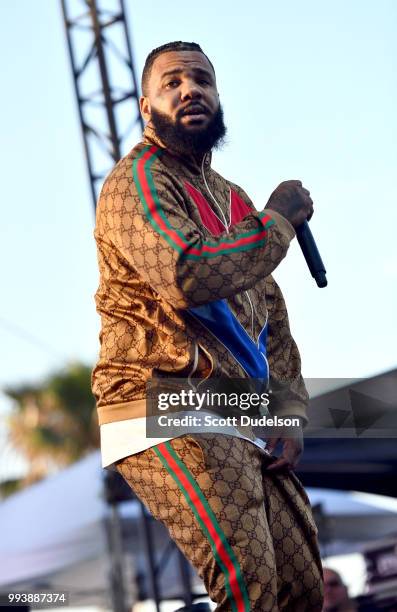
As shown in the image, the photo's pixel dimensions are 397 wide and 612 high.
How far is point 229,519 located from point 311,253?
70cm

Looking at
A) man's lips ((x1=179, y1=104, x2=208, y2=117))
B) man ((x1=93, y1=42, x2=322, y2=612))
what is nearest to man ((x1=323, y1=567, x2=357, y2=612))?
man ((x1=93, y1=42, x2=322, y2=612))

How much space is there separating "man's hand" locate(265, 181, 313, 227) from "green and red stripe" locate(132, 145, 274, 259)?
0.08 meters

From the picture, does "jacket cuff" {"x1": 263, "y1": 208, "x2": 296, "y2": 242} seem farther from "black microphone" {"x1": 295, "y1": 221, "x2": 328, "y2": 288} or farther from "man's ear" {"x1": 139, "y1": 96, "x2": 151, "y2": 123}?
"man's ear" {"x1": 139, "y1": 96, "x2": 151, "y2": 123}

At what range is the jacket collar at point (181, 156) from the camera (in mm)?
2766

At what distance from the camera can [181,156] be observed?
279 cm

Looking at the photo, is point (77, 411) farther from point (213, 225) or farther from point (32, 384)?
point (213, 225)

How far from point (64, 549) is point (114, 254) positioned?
10.5m

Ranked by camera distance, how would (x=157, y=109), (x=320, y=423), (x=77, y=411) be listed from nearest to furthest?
(x=157, y=109) → (x=320, y=423) → (x=77, y=411)

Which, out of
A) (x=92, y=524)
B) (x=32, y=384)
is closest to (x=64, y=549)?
(x=92, y=524)

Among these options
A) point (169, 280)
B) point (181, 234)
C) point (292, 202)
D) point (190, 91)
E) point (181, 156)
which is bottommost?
point (169, 280)

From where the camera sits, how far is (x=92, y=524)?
38.0ft

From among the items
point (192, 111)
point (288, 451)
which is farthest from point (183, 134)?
point (288, 451)

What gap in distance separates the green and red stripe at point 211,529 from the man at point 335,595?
5.28 m

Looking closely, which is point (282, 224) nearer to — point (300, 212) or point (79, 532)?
point (300, 212)
